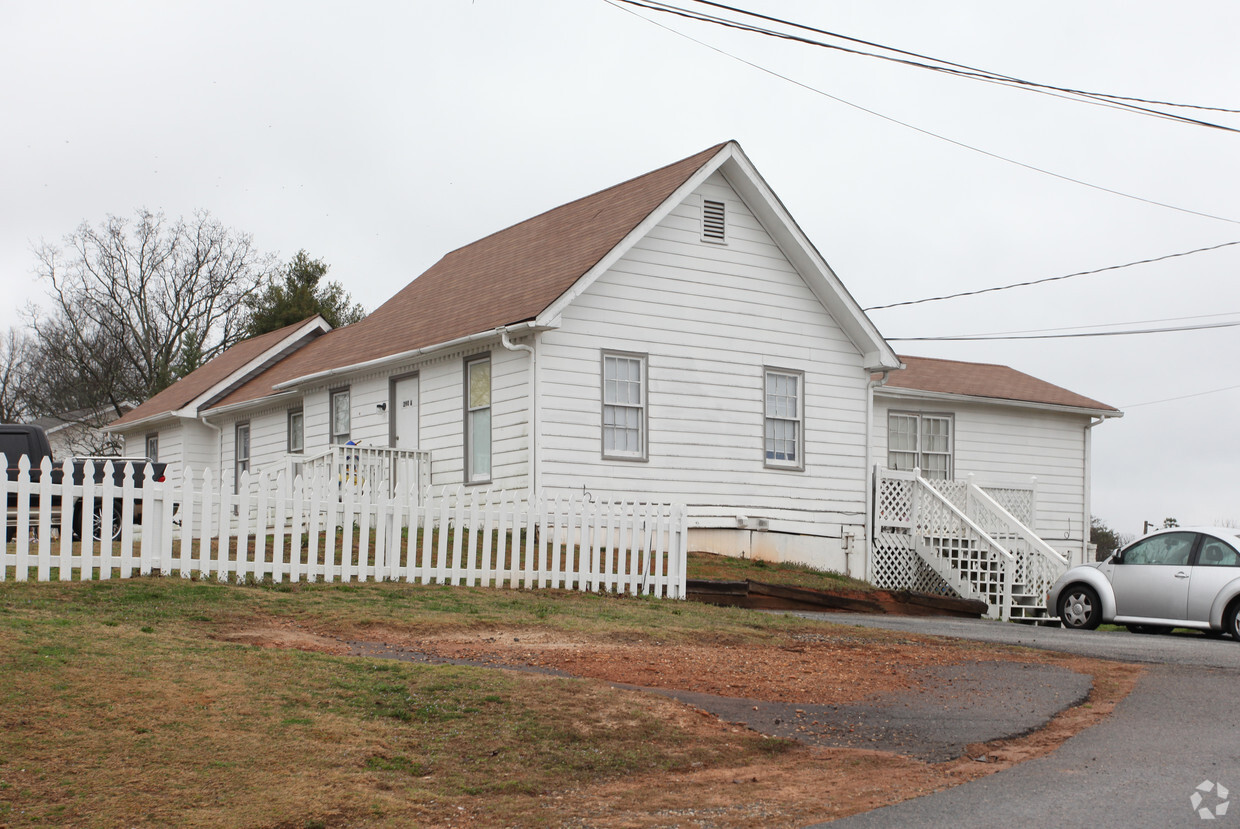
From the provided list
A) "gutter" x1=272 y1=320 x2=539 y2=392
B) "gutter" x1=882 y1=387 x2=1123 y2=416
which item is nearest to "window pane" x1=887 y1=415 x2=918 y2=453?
"gutter" x1=882 y1=387 x2=1123 y2=416

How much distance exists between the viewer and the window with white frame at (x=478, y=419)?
20.6 m

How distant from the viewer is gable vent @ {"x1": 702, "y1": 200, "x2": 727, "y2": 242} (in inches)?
850

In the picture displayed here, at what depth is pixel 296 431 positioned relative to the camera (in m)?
27.8

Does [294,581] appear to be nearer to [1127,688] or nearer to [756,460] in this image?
[1127,688]

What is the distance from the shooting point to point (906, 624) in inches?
647

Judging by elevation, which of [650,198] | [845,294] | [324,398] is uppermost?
[650,198]

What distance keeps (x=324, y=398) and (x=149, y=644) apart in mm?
17541

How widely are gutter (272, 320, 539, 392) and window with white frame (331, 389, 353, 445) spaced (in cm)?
48

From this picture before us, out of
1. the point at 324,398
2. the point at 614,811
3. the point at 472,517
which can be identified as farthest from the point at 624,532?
the point at 324,398

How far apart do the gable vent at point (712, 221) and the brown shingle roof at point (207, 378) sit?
1606cm

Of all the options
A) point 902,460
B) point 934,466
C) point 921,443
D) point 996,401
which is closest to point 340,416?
point 902,460

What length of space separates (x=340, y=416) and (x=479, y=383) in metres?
5.59

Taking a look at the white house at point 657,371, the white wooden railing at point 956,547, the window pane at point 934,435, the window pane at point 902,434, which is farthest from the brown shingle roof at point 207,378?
the white wooden railing at point 956,547

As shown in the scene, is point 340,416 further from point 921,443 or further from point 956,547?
point 921,443
